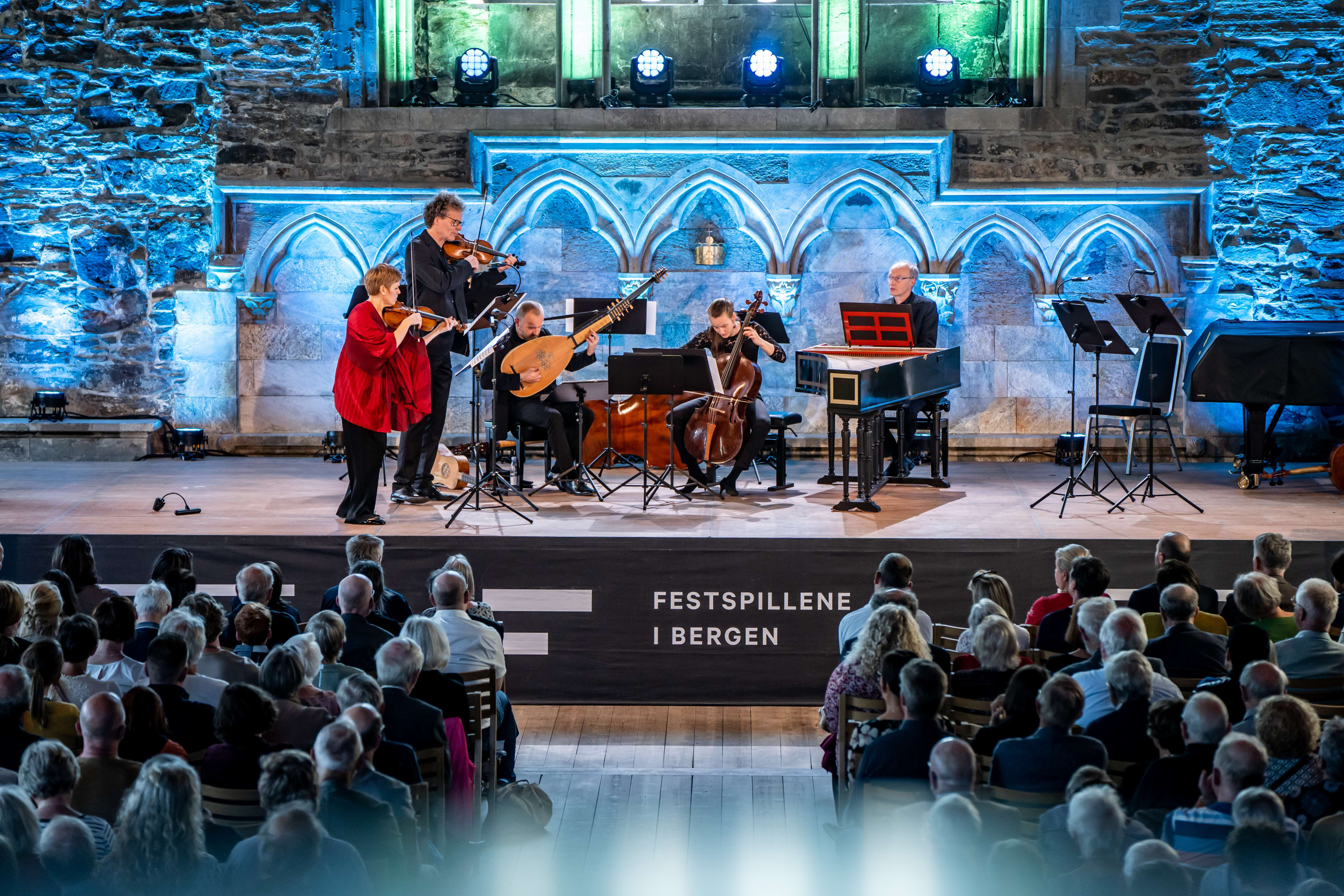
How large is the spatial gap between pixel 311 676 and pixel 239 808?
81 cm

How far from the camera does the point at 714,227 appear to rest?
12.0 metres

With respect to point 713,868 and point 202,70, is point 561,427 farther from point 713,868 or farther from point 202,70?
point 202,70

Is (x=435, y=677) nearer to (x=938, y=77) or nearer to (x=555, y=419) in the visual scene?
(x=555, y=419)

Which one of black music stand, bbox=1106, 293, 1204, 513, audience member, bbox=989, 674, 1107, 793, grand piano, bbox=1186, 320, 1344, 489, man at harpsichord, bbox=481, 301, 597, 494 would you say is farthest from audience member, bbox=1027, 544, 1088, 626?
grand piano, bbox=1186, 320, 1344, 489

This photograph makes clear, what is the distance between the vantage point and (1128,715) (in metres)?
4.10

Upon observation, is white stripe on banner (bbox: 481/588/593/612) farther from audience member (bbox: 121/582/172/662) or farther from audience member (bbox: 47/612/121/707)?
audience member (bbox: 47/612/121/707)

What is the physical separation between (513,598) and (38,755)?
4118 mm

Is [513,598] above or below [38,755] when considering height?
below

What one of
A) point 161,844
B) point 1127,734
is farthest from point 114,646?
point 1127,734

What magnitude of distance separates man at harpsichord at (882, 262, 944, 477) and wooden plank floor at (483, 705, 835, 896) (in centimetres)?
287

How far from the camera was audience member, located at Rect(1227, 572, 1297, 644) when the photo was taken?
17.2ft

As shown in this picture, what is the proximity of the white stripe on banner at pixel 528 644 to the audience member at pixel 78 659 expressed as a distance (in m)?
2.87

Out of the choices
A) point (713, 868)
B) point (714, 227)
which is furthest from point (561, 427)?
point (713, 868)

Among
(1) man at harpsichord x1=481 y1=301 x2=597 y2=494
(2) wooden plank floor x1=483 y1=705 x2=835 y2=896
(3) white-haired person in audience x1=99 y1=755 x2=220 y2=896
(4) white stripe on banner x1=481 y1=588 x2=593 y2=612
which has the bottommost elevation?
(2) wooden plank floor x1=483 y1=705 x2=835 y2=896
